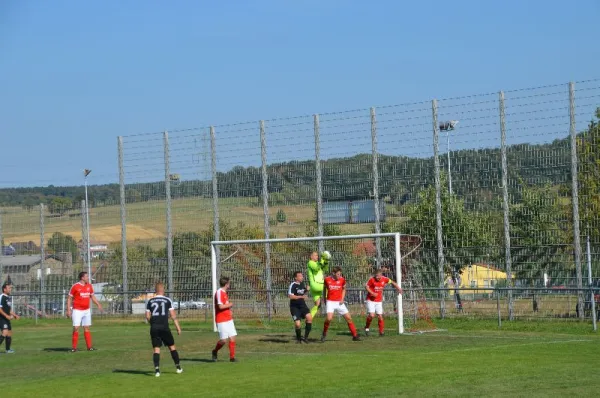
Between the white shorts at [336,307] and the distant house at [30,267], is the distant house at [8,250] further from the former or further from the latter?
the white shorts at [336,307]

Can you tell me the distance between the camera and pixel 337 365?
68.5 ft

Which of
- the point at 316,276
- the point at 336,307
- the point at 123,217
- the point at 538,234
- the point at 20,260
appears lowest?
the point at 336,307

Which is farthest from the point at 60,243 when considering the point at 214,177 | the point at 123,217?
the point at 214,177

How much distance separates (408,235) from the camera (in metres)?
32.0

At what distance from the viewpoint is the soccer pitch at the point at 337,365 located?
56.7 feet

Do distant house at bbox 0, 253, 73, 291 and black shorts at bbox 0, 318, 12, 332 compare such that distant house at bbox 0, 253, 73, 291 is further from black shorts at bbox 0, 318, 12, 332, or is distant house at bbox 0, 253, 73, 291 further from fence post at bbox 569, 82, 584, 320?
fence post at bbox 569, 82, 584, 320

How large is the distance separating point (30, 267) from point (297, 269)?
17263mm

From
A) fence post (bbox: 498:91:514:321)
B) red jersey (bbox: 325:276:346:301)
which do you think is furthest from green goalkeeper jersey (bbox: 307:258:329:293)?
fence post (bbox: 498:91:514:321)

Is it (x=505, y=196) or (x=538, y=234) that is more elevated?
(x=505, y=196)

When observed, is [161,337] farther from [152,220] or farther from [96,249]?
[96,249]

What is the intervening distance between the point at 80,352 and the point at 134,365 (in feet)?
14.7

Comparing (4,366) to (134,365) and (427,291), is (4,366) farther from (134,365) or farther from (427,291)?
(427,291)

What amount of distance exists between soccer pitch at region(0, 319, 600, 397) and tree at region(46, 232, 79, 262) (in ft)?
48.6

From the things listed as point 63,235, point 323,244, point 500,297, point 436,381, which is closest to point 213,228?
point 323,244
